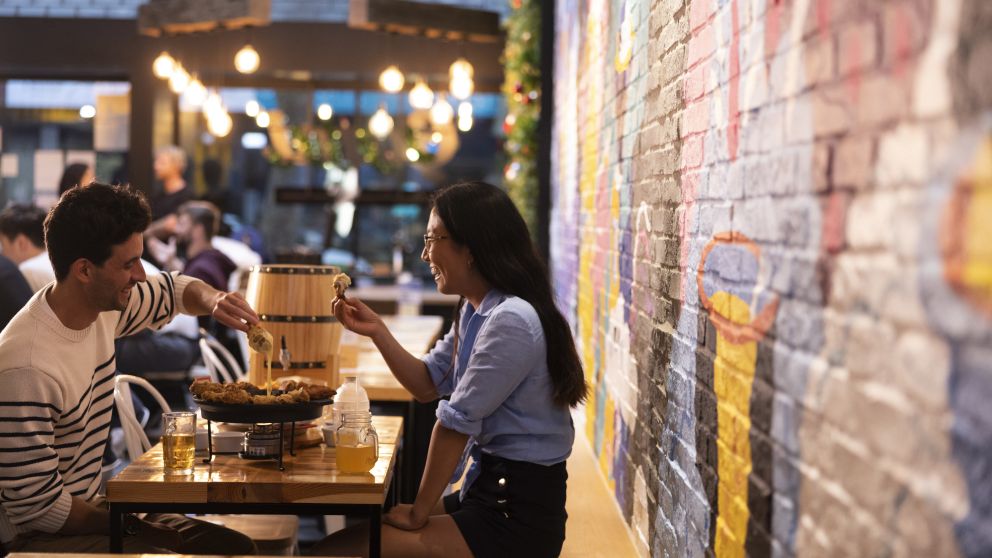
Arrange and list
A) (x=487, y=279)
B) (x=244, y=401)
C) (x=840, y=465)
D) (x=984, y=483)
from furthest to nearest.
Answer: (x=487, y=279) → (x=244, y=401) → (x=840, y=465) → (x=984, y=483)

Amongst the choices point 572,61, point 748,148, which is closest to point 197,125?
point 572,61

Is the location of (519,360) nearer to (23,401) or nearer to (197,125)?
(23,401)

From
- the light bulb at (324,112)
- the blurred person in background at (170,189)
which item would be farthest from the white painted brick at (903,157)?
the light bulb at (324,112)

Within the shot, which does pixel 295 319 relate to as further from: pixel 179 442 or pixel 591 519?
pixel 591 519

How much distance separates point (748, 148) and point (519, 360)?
89cm

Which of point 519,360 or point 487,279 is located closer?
point 519,360

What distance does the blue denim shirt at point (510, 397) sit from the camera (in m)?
2.46

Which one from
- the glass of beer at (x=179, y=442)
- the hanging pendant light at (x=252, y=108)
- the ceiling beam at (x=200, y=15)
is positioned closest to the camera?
the glass of beer at (x=179, y=442)

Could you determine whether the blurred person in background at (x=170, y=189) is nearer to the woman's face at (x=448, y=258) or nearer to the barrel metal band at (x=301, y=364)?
the barrel metal band at (x=301, y=364)

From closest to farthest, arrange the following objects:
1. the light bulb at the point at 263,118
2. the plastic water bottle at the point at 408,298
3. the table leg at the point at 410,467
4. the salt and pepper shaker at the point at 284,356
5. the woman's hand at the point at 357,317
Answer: the woman's hand at the point at 357,317, the salt and pepper shaker at the point at 284,356, the table leg at the point at 410,467, the plastic water bottle at the point at 408,298, the light bulb at the point at 263,118

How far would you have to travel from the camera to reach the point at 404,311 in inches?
347

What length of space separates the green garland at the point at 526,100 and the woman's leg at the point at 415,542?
5.29 metres

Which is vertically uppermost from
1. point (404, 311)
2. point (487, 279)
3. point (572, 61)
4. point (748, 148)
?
point (572, 61)

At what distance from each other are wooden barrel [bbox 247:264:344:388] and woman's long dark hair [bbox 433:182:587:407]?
0.71 meters
